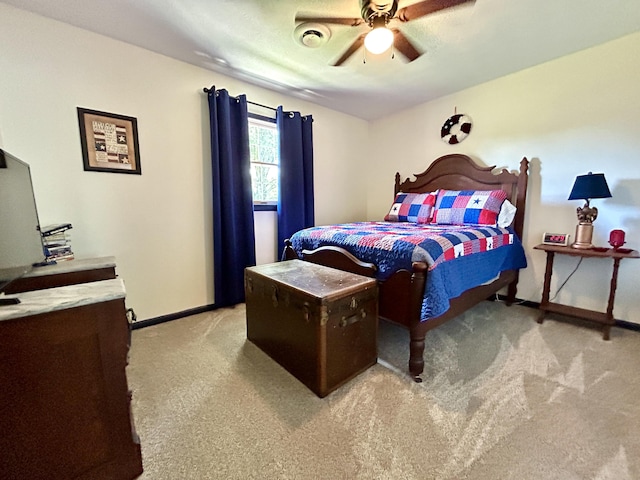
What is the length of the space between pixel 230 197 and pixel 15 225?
165 cm

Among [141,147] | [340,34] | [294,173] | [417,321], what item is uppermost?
[340,34]

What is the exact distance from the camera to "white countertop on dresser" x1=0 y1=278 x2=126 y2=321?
0.82 meters

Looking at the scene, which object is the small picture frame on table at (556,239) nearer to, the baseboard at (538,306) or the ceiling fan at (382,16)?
the baseboard at (538,306)

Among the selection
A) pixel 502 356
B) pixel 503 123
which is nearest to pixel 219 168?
pixel 502 356

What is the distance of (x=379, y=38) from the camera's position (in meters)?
1.62

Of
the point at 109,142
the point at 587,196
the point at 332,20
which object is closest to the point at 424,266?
the point at 332,20

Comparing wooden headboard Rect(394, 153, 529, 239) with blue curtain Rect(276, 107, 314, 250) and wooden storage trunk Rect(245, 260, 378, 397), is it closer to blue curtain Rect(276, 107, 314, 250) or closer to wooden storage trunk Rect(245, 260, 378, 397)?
blue curtain Rect(276, 107, 314, 250)


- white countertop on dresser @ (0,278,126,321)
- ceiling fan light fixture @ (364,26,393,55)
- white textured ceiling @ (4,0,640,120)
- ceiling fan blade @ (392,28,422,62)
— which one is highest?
white textured ceiling @ (4,0,640,120)

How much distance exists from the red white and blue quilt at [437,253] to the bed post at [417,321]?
1.5 inches

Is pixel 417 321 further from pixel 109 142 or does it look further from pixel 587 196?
pixel 109 142

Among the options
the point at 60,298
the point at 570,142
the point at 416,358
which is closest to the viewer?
the point at 60,298

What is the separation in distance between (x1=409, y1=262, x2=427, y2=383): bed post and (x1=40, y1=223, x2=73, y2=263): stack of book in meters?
2.30

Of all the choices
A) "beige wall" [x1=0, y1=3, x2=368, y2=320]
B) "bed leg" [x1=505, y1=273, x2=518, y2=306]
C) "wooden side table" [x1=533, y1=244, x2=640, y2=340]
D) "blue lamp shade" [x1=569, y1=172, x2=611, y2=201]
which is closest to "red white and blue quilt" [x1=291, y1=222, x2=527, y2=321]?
"wooden side table" [x1=533, y1=244, x2=640, y2=340]

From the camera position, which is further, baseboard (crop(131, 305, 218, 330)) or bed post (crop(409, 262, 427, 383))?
baseboard (crop(131, 305, 218, 330))
